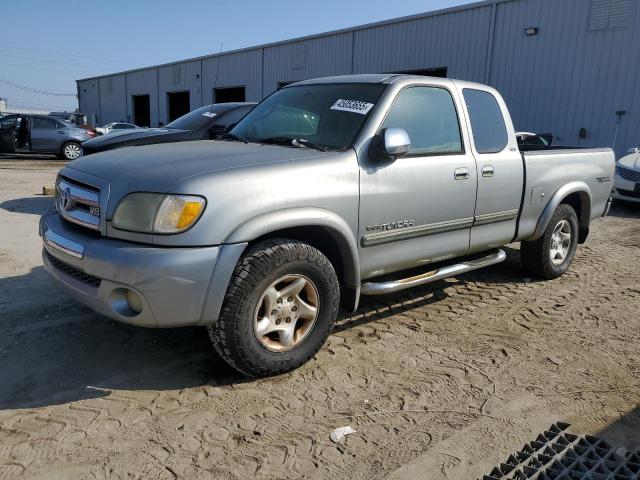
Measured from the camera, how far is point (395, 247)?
3.70 meters

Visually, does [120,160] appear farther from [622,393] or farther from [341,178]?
[622,393]

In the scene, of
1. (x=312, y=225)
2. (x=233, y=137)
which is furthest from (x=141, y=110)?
(x=312, y=225)

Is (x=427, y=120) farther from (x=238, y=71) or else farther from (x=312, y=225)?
(x=238, y=71)

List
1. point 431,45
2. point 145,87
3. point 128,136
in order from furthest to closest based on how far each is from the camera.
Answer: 1. point 145,87
2. point 431,45
3. point 128,136

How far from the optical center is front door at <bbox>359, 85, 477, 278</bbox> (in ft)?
11.5

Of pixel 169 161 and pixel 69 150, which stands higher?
pixel 169 161

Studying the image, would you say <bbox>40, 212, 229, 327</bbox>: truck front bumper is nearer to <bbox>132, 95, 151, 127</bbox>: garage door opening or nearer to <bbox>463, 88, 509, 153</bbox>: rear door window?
<bbox>463, 88, 509, 153</bbox>: rear door window

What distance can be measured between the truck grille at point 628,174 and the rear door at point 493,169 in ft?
22.8

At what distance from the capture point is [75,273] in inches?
118

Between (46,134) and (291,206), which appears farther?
(46,134)

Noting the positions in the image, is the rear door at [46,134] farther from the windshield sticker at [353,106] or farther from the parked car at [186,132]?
the windshield sticker at [353,106]

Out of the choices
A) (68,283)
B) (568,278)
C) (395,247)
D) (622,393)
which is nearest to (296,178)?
(395,247)

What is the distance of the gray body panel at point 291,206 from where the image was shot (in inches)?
106

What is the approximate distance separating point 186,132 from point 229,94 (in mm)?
21463
